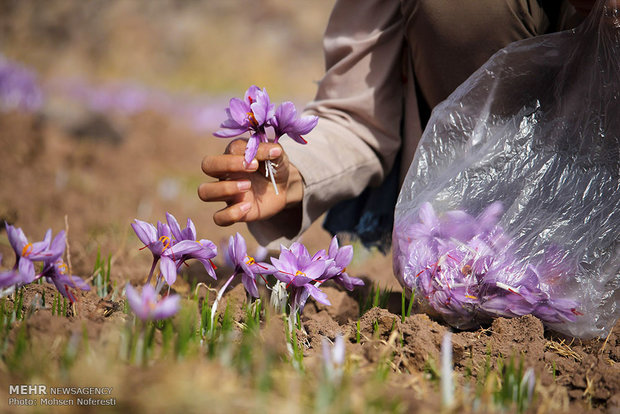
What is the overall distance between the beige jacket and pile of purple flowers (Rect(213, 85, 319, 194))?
1.00 ft

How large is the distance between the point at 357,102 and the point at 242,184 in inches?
24.7

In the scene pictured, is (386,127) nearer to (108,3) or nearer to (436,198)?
(436,198)

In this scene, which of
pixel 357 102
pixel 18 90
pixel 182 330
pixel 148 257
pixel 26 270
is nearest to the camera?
pixel 182 330

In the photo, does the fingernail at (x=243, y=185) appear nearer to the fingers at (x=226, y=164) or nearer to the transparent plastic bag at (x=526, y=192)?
the fingers at (x=226, y=164)

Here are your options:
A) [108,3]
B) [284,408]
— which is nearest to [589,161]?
[284,408]

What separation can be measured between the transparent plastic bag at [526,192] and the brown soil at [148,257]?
9 centimetres

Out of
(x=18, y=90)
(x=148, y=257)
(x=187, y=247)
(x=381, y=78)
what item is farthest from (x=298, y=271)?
(x=18, y=90)

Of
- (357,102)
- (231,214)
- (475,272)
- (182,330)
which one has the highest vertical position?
(357,102)

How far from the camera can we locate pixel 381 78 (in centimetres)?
183

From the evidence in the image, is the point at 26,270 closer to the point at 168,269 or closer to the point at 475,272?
the point at 168,269

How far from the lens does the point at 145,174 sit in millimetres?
3969

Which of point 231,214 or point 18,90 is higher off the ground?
point 18,90

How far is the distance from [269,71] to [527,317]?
1416cm

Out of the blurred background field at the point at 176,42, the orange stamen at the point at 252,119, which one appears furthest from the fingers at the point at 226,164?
the blurred background field at the point at 176,42
